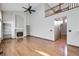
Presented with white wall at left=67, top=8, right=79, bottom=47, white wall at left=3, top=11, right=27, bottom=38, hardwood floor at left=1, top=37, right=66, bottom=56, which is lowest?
hardwood floor at left=1, top=37, right=66, bottom=56

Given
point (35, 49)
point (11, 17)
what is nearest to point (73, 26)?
point (35, 49)

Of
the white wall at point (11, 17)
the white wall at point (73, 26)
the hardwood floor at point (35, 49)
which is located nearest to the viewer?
the hardwood floor at point (35, 49)

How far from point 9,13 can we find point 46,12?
5.28 metres

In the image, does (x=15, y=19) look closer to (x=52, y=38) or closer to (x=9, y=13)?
(x=9, y=13)

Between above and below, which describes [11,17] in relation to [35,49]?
above

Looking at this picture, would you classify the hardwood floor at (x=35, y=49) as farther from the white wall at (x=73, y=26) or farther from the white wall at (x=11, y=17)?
the white wall at (x=11, y=17)

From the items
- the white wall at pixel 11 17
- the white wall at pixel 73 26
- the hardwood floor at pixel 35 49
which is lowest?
the hardwood floor at pixel 35 49

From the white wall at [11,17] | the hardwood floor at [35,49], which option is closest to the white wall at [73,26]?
the hardwood floor at [35,49]

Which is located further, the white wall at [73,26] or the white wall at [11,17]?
the white wall at [11,17]

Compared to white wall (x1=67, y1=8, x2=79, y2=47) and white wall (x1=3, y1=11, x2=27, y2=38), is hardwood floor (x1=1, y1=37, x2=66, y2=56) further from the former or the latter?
white wall (x1=3, y1=11, x2=27, y2=38)

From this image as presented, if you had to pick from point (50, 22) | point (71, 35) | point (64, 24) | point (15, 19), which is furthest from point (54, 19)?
point (15, 19)

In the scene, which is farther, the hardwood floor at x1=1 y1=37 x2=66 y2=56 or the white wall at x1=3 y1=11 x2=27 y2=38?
the white wall at x1=3 y1=11 x2=27 y2=38

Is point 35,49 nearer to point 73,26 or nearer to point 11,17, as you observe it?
point 73,26

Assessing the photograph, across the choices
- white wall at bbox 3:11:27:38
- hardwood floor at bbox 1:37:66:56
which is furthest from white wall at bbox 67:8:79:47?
white wall at bbox 3:11:27:38
